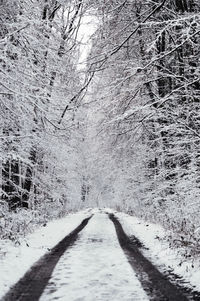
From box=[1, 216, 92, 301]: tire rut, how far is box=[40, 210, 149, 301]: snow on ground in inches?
4.4

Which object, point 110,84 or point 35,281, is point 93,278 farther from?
point 110,84

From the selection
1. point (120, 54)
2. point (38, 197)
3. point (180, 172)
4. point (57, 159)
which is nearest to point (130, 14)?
point (120, 54)

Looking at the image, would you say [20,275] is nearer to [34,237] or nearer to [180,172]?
[34,237]

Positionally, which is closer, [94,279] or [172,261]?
[94,279]

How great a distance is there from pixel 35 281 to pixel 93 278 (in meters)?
0.94

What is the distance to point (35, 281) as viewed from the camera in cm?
563

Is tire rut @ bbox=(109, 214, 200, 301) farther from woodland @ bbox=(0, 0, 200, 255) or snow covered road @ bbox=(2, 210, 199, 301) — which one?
woodland @ bbox=(0, 0, 200, 255)

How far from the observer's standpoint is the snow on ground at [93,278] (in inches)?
187

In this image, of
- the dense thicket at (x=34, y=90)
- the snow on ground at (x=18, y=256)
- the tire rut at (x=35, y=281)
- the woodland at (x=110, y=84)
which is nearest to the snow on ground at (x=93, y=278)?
the tire rut at (x=35, y=281)

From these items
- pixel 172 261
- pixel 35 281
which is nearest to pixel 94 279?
pixel 35 281

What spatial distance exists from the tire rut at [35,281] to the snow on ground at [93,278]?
11cm

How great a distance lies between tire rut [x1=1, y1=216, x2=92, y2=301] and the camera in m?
4.79

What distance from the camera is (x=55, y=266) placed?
6.77m

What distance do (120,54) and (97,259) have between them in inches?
319
